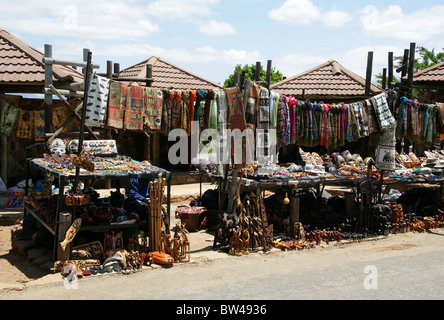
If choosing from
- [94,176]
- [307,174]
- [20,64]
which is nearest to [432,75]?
[307,174]

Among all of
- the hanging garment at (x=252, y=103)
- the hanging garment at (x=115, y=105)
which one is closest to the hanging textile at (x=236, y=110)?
the hanging garment at (x=252, y=103)

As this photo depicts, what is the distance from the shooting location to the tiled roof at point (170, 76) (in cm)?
1698

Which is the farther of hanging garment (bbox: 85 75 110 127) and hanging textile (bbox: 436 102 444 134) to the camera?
hanging textile (bbox: 436 102 444 134)

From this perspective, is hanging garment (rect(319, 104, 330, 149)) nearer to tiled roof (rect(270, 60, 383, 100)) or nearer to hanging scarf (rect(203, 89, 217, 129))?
hanging scarf (rect(203, 89, 217, 129))

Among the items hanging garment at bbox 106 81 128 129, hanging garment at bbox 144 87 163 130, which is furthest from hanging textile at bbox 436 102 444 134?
hanging garment at bbox 106 81 128 129

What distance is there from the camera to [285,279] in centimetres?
761

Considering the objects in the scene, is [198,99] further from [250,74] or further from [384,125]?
[250,74]

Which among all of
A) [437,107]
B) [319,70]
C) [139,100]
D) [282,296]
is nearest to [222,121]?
[139,100]

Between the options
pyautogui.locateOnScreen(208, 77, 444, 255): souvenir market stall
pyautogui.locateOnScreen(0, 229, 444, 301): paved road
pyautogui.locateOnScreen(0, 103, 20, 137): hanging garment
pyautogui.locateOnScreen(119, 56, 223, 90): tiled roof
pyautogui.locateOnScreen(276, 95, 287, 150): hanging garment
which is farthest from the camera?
pyautogui.locateOnScreen(119, 56, 223, 90): tiled roof

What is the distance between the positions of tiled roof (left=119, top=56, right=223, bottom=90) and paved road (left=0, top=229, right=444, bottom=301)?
30.2ft

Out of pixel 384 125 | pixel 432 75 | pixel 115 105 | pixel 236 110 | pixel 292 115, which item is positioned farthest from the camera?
pixel 432 75

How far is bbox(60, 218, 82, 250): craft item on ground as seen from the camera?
25.2ft

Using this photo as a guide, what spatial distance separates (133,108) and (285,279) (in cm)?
416

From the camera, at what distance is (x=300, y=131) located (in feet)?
34.7
